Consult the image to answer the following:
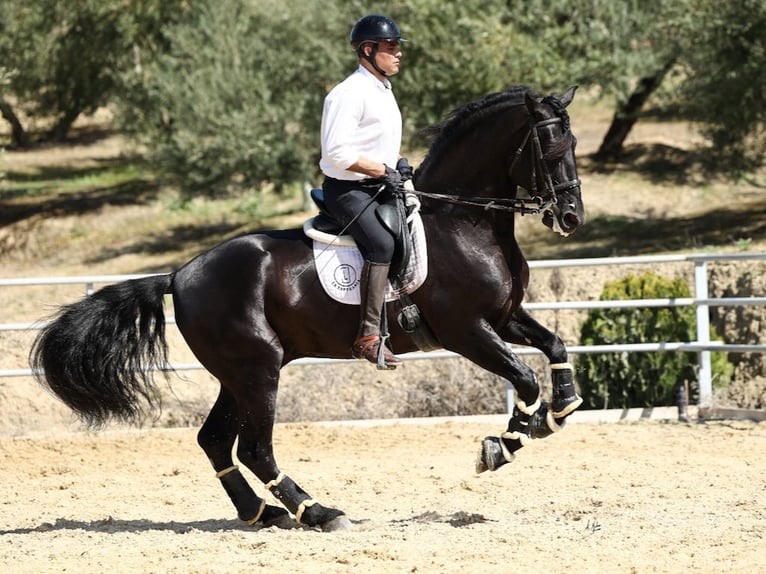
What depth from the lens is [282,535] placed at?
19.2 ft

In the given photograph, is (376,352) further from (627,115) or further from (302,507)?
(627,115)

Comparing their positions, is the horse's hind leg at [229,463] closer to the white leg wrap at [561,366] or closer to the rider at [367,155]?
the rider at [367,155]

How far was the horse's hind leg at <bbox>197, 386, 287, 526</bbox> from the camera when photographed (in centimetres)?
628

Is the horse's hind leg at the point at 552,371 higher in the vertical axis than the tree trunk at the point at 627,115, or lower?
lower

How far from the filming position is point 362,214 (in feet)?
19.4

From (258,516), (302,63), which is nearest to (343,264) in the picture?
(258,516)

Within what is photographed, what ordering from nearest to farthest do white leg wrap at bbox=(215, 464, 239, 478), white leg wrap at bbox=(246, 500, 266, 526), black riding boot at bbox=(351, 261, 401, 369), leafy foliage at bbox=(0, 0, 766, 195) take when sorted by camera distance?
black riding boot at bbox=(351, 261, 401, 369) → white leg wrap at bbox=(246, 500, 266, 526) → white leg wrap at bbox=(215, 464, 239, 478) → leafy foliage at bbox=(0, 0, 766, 195)

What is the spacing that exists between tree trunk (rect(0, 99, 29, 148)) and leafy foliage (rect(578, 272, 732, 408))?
916 inches

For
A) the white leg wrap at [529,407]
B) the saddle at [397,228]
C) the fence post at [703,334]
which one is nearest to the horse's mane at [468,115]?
the saddle at [397,228]

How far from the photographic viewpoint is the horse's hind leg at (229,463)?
6281 mm

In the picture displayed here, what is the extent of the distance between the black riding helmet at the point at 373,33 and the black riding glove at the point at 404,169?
54cm

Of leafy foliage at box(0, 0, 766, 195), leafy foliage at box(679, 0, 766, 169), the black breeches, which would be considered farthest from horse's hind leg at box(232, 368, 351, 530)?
leafy foliage at box(679, 0, 766, 169)

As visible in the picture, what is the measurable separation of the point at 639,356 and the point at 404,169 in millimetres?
5086

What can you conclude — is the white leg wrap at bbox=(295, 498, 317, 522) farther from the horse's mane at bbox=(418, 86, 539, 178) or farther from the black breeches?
the horse's mane at bbox=(418, 86, 539, 178)
